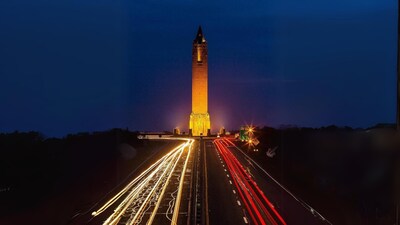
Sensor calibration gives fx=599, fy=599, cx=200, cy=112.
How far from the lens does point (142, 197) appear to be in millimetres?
34156

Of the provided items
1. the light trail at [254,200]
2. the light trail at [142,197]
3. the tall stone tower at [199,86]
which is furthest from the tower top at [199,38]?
the light trail at [254,200]

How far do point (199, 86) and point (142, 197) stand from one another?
11207 cm

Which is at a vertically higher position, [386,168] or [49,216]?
[386,168]

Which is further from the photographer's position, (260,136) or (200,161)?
(260,136)

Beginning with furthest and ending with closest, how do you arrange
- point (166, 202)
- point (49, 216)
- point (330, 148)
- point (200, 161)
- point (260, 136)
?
1. point (260, 136)
2. point (200, 161)
3. point (330, 148)
4. point (166, 202)
5. point (49, 216)

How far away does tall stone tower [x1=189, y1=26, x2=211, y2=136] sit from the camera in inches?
5443

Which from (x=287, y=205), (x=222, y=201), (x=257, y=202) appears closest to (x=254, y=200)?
(x=257, y=202)

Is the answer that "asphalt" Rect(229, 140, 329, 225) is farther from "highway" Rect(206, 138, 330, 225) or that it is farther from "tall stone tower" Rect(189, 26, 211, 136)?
"tall stone tower" Rect(189, 26, 211, 136)

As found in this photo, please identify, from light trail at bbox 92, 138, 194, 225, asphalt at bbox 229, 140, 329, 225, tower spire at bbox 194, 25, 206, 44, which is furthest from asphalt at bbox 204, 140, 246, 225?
tower spire at bbox 194, 25, 206, 44

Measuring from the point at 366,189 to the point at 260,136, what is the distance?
3002 inches

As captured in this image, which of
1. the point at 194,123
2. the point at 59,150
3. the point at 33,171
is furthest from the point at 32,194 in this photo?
the point at 194,123

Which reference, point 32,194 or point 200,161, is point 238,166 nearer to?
point 200,161

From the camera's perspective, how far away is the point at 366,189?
29094mm

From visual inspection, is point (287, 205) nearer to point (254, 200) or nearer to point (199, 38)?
point (254, 200)
